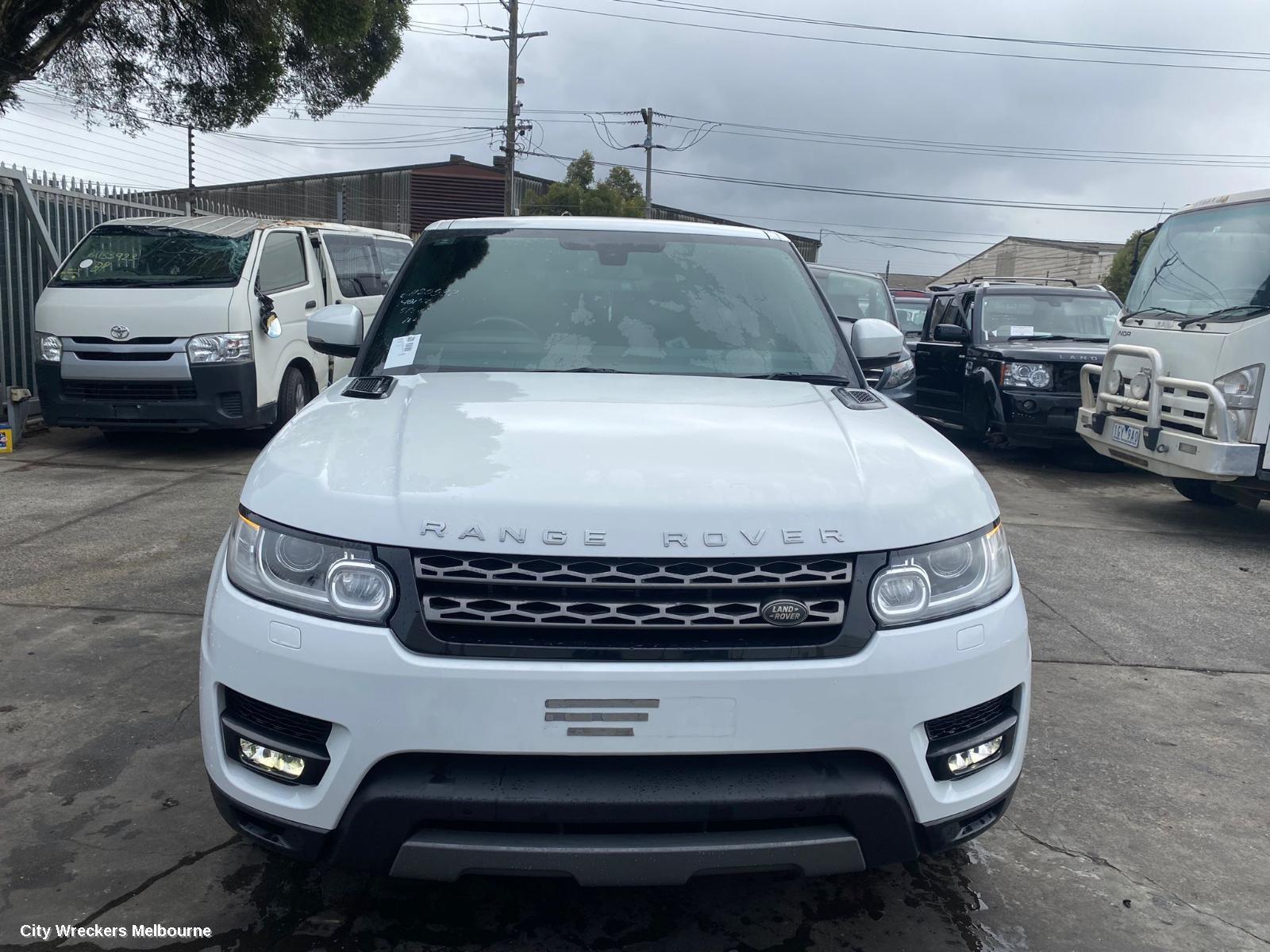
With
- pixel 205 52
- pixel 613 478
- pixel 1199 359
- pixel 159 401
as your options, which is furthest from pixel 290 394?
pixel 613 478

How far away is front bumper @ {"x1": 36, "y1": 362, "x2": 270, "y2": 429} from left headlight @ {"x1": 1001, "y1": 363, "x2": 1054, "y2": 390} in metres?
6.78

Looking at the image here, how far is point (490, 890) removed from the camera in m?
2.71

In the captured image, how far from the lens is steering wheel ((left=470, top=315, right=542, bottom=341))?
3529 mm

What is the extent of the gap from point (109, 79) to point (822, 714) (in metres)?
14.1

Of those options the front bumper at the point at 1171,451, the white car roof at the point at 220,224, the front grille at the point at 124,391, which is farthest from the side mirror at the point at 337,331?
the white car roof at the point at 220,224

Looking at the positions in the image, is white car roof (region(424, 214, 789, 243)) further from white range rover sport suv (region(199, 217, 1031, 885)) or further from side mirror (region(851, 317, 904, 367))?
white range rover sport suv (region(199, 217, 1031, 885))

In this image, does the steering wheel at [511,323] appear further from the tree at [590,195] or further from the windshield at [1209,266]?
the tree at [590,195]

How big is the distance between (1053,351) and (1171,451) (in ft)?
9.65

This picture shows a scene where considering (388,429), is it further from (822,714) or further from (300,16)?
(300,16)

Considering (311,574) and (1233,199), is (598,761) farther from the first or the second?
(1233,199)

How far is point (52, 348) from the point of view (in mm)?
8695

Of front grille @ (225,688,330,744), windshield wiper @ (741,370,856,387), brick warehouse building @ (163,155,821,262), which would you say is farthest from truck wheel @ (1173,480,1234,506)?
brick warehouse building @ (163,155,821,262)

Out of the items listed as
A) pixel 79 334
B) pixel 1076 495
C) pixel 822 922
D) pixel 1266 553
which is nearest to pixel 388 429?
pixel 822 922

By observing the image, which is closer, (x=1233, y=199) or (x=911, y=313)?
(x=1233, y=199)
